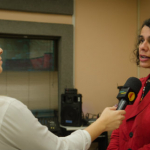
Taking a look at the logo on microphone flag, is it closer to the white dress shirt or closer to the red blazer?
the red blazer

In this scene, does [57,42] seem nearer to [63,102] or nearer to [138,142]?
[63,102]

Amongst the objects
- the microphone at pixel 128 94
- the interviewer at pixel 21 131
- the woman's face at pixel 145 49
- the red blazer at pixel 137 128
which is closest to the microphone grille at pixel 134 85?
the microphone at pixel 128 94

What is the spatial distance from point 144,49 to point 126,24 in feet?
7.29

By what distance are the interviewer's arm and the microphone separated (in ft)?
0.14

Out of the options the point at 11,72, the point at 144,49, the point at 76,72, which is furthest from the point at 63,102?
the point at 144,49

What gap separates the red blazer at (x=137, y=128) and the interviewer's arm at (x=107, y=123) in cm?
21

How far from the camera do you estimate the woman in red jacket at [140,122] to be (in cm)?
117

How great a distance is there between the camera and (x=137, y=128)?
1193 millimetres

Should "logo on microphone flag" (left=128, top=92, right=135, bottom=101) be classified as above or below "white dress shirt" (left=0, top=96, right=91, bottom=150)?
above

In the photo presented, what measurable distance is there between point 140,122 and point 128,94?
0.23 m

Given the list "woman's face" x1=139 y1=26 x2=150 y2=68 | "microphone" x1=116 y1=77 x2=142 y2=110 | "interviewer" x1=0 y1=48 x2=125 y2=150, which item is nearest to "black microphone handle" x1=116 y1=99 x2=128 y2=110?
"microphone" x1=116 y1=77 x2=142 y2=110

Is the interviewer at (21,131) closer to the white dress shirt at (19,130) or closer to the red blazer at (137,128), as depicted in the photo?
the white dress shirt at (19,130)

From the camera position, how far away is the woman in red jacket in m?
1.17

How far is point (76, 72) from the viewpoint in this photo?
10.4 feet
